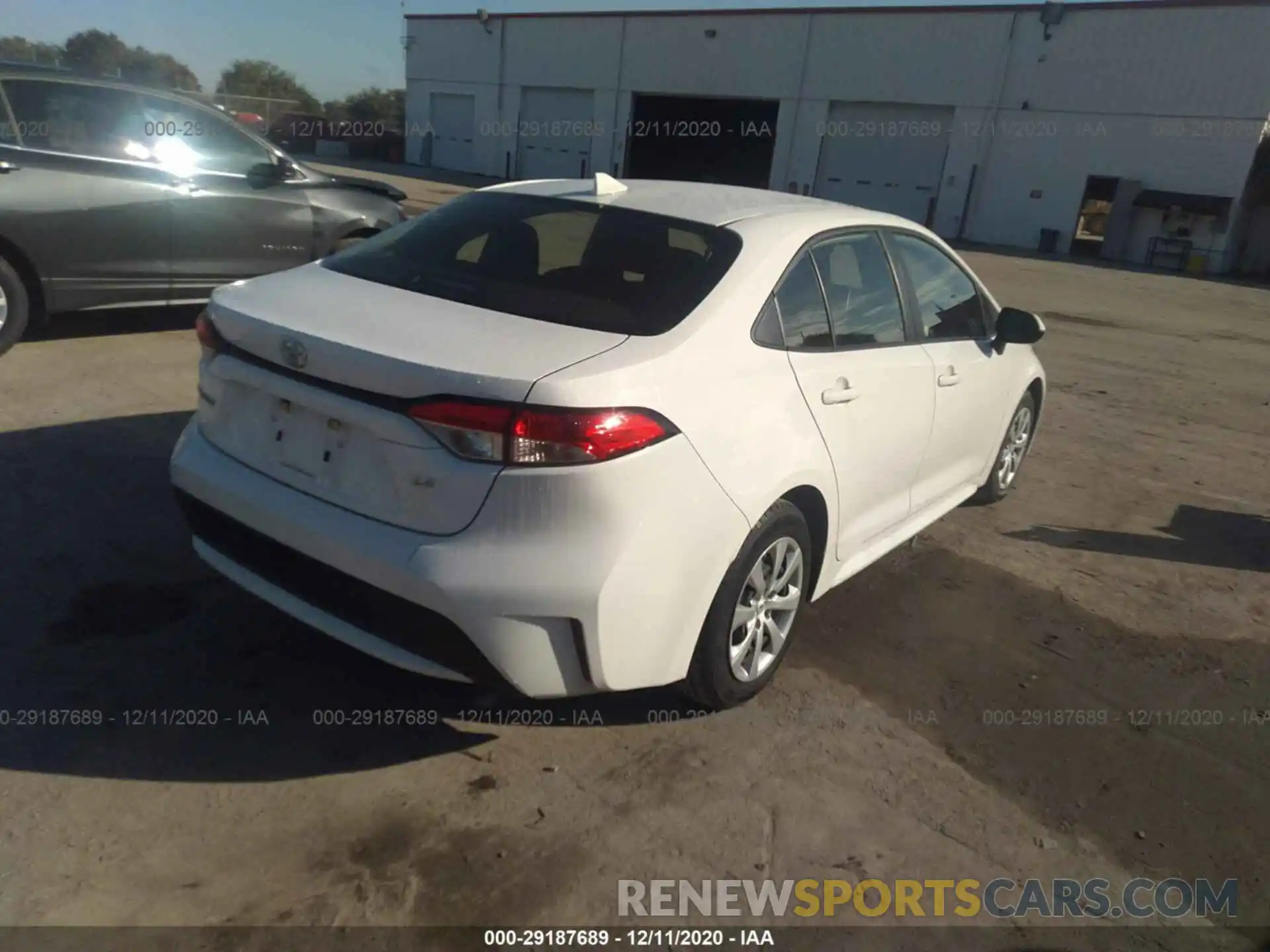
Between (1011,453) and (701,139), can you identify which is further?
(701,139)

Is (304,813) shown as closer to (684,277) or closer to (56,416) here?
(684,277)

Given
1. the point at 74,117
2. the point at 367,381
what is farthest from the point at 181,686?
the point at 74,117

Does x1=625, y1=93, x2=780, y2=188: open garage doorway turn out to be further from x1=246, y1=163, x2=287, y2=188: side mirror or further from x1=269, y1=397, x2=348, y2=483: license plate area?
A: x1=269, y1=397, x2=348, y2=483: license plate area

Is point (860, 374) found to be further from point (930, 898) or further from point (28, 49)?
point (28, 49)

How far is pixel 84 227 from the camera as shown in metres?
6.27

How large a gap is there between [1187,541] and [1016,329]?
172cm

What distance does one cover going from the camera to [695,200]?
368cm

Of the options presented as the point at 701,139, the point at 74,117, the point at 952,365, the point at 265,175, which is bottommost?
the point at 952,365

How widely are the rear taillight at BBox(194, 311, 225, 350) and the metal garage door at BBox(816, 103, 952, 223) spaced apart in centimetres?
2953

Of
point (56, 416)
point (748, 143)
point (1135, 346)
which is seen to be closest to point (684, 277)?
point (56, 416)

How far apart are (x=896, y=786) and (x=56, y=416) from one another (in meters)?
4.66

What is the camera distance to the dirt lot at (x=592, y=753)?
2.46 meters

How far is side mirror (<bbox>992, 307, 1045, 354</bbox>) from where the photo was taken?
4512 mm

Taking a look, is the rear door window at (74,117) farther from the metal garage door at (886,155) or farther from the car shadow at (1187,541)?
the metal garage door at (886,155)
